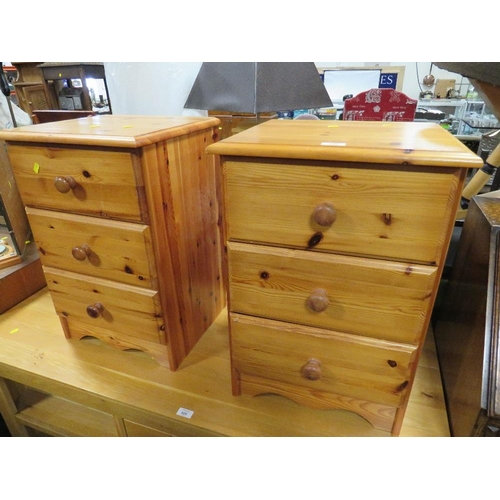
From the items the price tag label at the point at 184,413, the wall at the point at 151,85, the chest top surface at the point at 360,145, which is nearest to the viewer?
the chest top surface at the point at 360,145

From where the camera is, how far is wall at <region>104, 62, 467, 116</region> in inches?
50.8

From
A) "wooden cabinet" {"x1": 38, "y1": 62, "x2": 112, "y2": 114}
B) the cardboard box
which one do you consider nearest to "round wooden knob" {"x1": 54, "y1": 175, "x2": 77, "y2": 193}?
"wooden cabinet" {"x1": 38, "y1": 62, "x2": 112, "y2": 114}

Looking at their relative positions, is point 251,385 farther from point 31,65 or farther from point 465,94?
point 465,94

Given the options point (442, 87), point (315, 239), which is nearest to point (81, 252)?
point (315, 239)

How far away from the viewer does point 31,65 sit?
2760 millimetres

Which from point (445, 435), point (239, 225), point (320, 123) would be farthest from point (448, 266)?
point (239, 225)

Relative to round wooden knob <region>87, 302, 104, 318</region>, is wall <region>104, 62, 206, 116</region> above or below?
above

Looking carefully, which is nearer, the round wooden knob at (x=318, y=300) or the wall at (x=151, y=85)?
the round wooden knob at (x=318, y=300)

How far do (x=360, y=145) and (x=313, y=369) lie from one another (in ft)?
1.52

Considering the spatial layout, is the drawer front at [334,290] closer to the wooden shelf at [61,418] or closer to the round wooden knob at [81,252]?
the round wooden knob at [81,252]

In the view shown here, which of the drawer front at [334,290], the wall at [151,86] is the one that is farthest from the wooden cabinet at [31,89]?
the drawer front at [334,290]

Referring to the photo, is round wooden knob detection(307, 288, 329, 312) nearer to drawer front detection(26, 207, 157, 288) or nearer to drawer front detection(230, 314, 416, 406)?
drawer front detection(230, 314, 416, 406)

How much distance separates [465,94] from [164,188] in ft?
11.2

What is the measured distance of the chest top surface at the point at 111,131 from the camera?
71 cm
